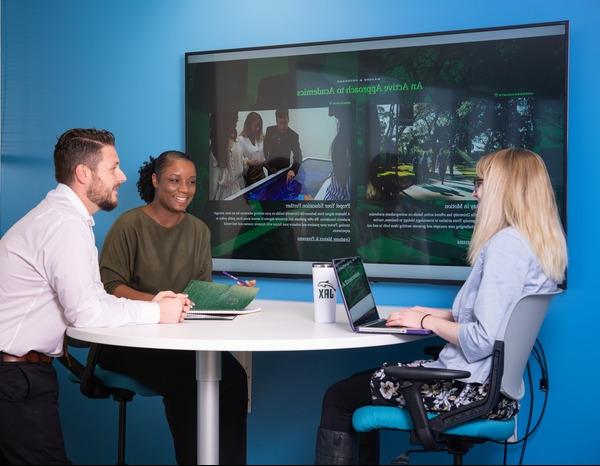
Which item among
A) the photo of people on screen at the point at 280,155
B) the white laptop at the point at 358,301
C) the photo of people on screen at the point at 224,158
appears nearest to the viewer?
the white laptop at the point at 358,301

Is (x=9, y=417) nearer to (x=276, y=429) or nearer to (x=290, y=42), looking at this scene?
(x=276, y=429)

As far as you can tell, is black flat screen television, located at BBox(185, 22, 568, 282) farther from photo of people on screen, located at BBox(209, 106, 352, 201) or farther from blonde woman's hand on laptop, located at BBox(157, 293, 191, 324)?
blonde woman's hand on laptop, located at BBox(157, 293, 191, 324)

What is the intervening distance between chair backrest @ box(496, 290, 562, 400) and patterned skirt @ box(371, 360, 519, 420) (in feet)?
0.19

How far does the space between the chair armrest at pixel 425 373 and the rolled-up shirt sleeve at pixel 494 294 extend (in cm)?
8

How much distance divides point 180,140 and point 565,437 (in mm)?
2143

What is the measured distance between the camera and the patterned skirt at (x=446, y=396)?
2.40 m

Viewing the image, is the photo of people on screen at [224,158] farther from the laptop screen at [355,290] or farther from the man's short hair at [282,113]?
the laptop screen at [355,290]

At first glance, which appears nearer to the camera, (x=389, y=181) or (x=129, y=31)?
(x=389, y=181)

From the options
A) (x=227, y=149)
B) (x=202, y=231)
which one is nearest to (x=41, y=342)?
(x=202, y=231)

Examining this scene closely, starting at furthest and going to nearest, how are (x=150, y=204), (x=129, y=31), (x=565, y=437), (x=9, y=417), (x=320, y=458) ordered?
(x=129, y=31), (x=150, y=204), (x=565, y=437), (x=320, y=458), (x=9, y=417)

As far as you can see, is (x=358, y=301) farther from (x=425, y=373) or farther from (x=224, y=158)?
(x=224, y=158)

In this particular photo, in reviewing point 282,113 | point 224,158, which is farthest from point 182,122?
point 282,113

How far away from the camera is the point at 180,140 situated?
3820 millimetres

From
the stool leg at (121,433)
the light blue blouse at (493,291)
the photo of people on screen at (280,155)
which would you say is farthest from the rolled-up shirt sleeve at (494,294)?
the stool leg at (121,433)
